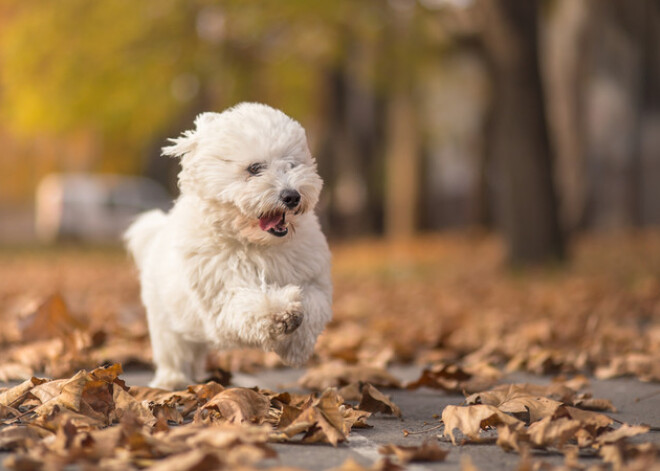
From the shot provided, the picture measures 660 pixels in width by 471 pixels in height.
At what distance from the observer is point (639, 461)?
303 centimetres

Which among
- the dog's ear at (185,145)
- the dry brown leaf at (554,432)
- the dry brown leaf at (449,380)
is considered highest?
the dog's ear at (185,145)

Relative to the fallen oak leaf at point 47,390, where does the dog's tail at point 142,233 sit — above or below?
above

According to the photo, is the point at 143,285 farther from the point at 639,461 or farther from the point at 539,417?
the point at 639,461

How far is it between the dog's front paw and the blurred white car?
26628 mm

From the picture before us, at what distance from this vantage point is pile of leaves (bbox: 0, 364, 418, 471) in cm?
307

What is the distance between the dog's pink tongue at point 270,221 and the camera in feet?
13.7

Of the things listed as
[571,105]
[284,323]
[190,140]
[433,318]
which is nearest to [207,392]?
[284,323]

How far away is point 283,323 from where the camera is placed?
3.99 metres

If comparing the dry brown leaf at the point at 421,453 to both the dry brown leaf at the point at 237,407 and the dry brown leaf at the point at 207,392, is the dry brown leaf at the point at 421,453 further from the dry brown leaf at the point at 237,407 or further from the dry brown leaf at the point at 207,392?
the dry brown leaf at the point at 207,392

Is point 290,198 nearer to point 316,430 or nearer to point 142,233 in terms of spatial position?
point 316,430

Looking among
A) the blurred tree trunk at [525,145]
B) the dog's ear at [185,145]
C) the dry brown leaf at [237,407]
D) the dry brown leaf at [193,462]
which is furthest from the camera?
the blurred tree trunk at [525,145]

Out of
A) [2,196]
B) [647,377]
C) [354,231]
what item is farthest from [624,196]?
[2,196]

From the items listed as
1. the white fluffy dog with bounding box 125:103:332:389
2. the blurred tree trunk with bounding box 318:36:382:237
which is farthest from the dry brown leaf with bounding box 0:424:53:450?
the blurred tree trunk with bounding box 318:36:382:237

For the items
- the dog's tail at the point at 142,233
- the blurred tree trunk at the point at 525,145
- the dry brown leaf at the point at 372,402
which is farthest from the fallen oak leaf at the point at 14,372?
the blurred tree trunk at the point at 525,145
